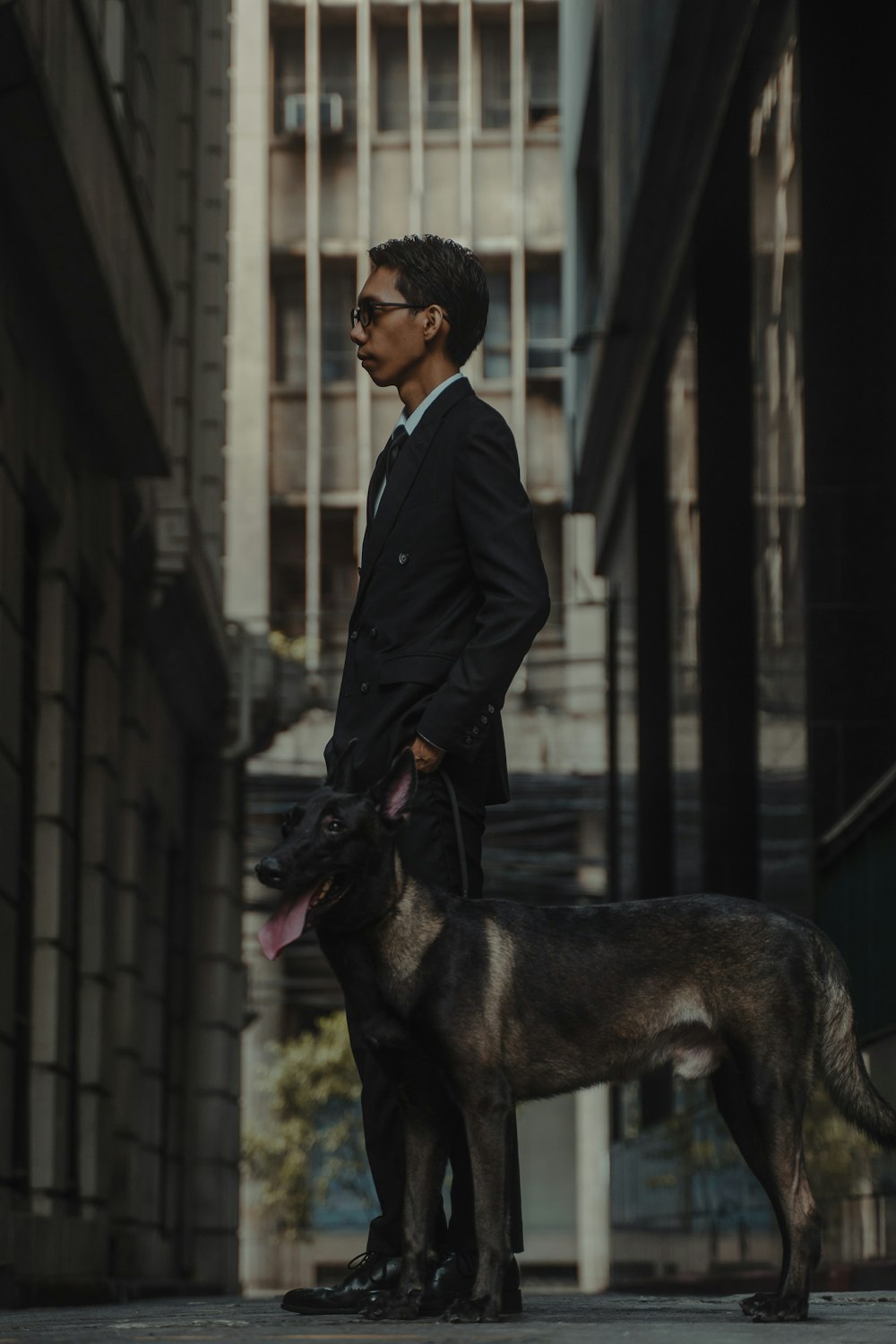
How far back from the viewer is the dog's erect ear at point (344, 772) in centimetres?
552

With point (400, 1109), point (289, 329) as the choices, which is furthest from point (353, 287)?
point (400, 1109)

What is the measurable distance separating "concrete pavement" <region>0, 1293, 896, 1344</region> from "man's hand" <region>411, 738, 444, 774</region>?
1.33 metres

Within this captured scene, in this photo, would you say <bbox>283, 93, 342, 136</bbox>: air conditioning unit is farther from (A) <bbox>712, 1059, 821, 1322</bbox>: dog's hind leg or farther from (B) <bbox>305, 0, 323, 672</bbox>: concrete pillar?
(A) <bbox>712, 1059, 821, 1322</bbox>: dog's hind leg

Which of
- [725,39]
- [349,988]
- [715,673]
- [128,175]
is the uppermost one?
[725,39]

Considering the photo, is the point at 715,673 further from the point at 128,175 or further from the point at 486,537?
the point at 486,537

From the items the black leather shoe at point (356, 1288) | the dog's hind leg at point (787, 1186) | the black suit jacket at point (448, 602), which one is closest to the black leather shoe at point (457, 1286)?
the black leather shoe at point (356, 1288)

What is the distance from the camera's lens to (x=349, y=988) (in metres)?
5.55

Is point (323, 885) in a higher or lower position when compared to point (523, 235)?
lower

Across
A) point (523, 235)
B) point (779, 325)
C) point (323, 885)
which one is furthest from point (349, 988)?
point (523, 235)

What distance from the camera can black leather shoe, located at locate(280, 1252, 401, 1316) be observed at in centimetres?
574

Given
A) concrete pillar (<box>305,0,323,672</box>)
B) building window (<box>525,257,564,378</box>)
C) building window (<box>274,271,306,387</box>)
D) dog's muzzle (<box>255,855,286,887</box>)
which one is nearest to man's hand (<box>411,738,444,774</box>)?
dog's muzzle (<box>255,855,286,887</box>)

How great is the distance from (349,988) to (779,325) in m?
9.42

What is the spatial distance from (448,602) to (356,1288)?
1749 millimetres

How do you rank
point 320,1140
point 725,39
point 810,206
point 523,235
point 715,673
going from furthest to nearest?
1. point 523,235
2. point 320,1140
3. point 715,673
4. point 725,39
5. point 810,206
